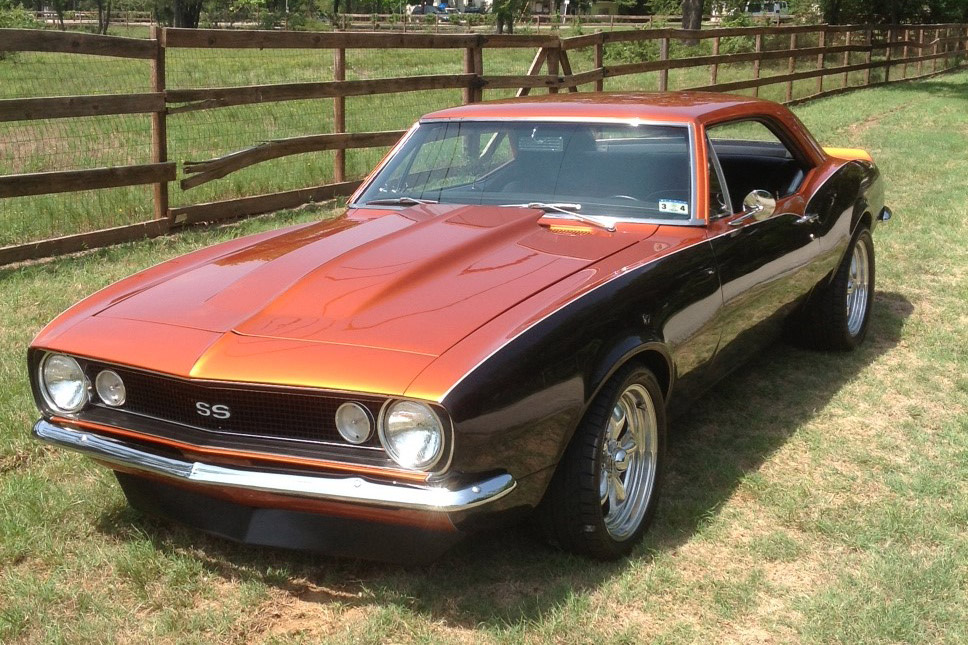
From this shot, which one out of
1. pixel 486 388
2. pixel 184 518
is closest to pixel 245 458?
pixel 184 518

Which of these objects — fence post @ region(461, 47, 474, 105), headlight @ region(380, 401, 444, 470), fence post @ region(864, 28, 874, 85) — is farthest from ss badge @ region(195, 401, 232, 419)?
fence post @ region(864, 28, 874, 85)

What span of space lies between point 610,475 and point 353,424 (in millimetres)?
946

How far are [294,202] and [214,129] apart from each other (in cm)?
120

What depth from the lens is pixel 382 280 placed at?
132 inches

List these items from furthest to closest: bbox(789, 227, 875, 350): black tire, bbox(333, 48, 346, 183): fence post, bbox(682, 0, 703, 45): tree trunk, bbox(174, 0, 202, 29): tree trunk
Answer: bbox(174, 0, 202, 29): tree trunk, bbox(682, 0, 703, 45): tree trunk, bbox(333, 48, 346, 183): fence post, bbox(789, 227, 875, 350): black tire

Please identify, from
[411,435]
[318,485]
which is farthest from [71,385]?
[411,435]

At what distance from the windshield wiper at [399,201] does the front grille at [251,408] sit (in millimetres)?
1611

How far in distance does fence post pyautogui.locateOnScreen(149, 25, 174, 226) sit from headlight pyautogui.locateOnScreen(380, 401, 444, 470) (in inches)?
229

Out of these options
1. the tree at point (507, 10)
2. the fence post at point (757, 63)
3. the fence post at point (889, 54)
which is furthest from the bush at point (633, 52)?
the tree at point (507, 10)

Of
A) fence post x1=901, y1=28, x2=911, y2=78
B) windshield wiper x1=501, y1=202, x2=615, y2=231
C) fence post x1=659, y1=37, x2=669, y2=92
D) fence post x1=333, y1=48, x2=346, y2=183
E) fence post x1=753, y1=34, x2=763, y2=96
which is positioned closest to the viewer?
windshield wiper x1=501, y1=202, x2=615, y2=231

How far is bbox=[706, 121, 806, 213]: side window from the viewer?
204 inches

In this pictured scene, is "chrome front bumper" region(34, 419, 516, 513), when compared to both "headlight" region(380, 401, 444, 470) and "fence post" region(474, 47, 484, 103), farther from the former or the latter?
"fence post" region(474, 47, 484, 103)

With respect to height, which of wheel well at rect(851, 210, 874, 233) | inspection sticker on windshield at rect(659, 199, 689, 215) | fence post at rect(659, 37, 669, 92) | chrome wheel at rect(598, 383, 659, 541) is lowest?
chrome wheel at rect(598, 383, 659, 541)

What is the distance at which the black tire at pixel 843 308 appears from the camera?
531cm
